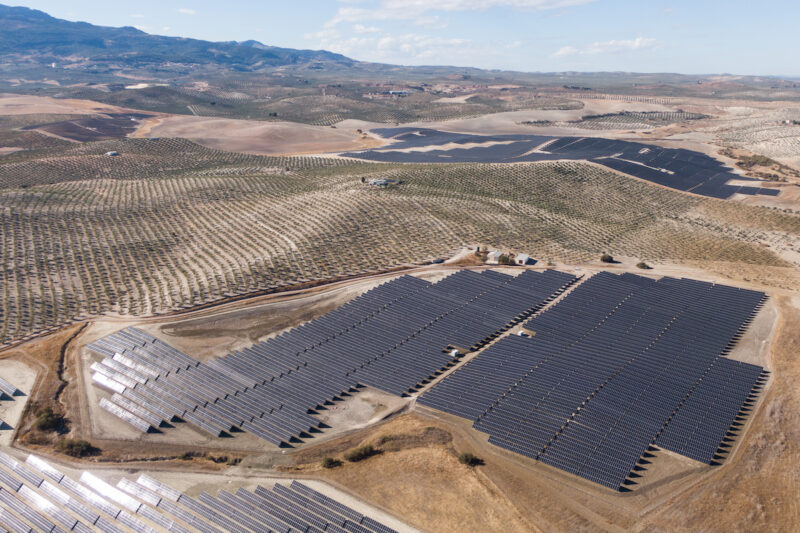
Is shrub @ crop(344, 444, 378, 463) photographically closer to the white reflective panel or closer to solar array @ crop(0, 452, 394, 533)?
solar array @ crop(0, 452, 394, 533)

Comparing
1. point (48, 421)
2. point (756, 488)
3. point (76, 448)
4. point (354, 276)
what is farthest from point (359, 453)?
point (354, 276)

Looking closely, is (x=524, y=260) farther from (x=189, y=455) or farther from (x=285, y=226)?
(x=189, y=455)

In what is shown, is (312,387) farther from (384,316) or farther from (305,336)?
(384,316)

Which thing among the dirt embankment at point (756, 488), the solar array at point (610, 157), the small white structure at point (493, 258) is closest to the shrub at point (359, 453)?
the dirt embankment at point (756, 488)

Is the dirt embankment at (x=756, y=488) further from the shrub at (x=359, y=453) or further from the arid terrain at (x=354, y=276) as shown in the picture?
the shrub at (x=359, y=453)

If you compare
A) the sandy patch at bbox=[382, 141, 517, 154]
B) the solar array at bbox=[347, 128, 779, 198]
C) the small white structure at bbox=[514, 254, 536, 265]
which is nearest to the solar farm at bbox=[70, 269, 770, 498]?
the small white structure at bbox=[514, 254, 536, 265]

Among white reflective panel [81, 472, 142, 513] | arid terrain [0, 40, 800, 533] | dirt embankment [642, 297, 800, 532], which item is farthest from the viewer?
arid terrain [0, 40, 800, 533]
